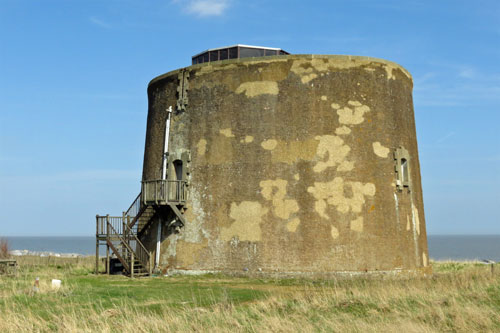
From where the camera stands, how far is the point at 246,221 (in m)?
22.1

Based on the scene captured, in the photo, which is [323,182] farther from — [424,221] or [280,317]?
[280,317]

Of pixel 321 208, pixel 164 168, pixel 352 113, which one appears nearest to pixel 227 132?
pixel 164 168

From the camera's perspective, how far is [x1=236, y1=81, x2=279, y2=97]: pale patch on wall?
22750 millimetres

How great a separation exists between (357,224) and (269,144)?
184 inches

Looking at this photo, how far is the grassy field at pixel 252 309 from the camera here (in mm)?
11406

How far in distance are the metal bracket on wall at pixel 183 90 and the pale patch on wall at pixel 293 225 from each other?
22.7 ft

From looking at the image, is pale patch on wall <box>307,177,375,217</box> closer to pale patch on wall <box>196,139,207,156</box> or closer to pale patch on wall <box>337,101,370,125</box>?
pale patch on wall <box>337,101,370,125</box>

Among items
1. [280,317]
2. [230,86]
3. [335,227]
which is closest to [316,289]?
[335,227]

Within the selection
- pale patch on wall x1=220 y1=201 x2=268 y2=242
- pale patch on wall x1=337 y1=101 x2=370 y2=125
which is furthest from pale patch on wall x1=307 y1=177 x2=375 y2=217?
Answer: pale patch on wall x1=337 y1=101 x2=370 y2=125

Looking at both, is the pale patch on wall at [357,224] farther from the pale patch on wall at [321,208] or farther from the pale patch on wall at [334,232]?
the pale patch on wall at [321,208]

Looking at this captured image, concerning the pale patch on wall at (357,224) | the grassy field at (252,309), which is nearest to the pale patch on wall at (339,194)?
the pale patch on wall at (357,224)

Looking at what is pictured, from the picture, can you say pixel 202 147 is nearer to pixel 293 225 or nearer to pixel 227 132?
pixel 227 132

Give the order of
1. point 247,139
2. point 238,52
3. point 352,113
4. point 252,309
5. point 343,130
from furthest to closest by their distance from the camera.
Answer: point 238,52, point 247,139, point 352,113, point 343,130, point 252,309

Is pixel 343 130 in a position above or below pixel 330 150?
above
